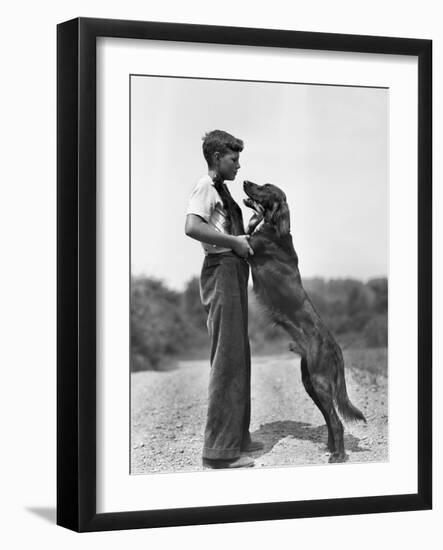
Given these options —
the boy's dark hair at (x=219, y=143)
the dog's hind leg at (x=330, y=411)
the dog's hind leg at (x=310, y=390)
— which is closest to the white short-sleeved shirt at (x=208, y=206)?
the boy's dark hair at (x=219, y=143)

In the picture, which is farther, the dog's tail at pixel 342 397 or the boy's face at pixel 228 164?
the dog's tail at pixel 342 397

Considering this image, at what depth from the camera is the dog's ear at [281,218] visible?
7574mm

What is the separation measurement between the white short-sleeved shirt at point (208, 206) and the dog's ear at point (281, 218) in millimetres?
281

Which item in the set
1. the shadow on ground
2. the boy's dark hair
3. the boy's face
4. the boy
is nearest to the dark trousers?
the boy

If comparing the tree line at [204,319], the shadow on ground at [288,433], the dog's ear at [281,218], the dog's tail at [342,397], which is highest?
the dog's ear at [281,218]

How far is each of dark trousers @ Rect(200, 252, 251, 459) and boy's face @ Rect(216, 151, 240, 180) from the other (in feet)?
1.34

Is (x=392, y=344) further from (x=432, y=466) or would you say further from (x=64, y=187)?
(x=64, y=187)

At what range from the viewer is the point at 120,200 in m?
7.21

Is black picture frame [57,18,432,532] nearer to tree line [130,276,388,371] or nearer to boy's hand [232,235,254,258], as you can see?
tree line [130,276,388,371]

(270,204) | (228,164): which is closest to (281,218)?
(270,204)

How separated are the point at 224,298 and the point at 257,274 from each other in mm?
226

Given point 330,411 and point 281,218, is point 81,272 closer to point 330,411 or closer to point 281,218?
point 281,218

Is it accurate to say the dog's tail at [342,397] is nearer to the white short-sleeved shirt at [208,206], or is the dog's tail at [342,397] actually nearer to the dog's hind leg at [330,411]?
the dog's hind leg at [330,411]

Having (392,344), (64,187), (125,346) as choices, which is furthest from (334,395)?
(64,187)
